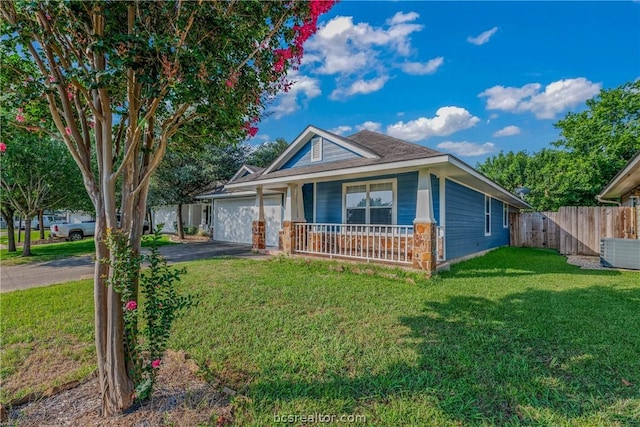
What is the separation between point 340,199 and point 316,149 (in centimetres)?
194

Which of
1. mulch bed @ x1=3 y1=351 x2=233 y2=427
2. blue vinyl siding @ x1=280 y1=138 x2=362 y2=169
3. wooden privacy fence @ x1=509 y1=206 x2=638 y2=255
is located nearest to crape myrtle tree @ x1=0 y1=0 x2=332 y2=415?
mulch bed @ x1=3 y1=351 x2=233 y2=427

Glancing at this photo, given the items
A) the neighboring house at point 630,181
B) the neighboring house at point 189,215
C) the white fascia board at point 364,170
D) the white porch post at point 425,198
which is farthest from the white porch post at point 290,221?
the neighboring house at point 189,215

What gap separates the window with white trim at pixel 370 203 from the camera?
28.9ft

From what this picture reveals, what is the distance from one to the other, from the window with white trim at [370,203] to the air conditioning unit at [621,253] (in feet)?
20.5

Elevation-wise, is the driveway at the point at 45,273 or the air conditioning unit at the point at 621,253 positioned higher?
the air conditioning unit at the point at 621,253

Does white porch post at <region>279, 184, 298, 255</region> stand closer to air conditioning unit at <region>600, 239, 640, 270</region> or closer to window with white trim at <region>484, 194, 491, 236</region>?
window with white trim at <region>484, 194, 491, 236</region>

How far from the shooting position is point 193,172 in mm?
16203

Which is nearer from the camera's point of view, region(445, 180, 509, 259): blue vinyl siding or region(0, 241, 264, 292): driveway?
region(0, 241, 264, 292): driveway

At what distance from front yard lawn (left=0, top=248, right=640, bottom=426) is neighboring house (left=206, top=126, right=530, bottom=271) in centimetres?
186

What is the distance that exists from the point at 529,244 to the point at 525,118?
7.04m

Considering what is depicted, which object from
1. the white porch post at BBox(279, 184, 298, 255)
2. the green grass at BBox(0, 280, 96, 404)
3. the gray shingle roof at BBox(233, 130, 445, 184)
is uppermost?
the gray shingle roof at BBox(233, 130, 445, 184)

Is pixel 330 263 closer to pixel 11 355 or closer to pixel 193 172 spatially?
pixel 11 355

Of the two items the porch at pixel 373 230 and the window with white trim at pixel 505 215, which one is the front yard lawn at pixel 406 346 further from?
the window with white trim at pixel 505 215

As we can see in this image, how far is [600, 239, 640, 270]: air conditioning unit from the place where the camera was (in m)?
7.77
